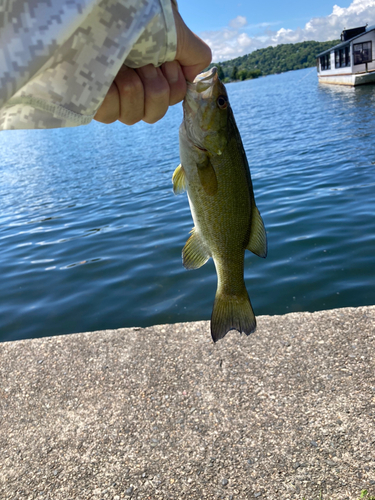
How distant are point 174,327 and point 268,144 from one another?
16.7 metres

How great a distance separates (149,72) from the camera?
1913 millimetres

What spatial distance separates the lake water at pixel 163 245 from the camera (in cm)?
637

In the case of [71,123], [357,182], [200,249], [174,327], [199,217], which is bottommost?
[357,182]

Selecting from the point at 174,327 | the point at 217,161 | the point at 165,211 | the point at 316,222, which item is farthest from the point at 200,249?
the point at 165,211

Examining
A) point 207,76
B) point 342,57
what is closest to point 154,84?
point 207,76

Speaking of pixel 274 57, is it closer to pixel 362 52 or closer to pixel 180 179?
pixel 362 52

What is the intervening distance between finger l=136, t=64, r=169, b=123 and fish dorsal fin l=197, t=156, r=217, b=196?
37 cm

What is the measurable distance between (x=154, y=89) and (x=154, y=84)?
0.02m

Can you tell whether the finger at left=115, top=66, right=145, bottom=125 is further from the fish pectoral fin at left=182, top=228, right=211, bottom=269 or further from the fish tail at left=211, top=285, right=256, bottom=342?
the fish tail at left=211, top=285, right=256, bottom=342

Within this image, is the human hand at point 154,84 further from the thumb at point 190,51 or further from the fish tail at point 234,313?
the fish tail at point 234,313

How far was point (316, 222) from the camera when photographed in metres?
8.73

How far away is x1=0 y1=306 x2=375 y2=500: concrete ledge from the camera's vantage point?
9.20 feet

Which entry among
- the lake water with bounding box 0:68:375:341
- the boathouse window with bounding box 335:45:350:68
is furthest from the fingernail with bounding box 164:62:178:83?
the boathouse window with bounding box 335:45:350:68

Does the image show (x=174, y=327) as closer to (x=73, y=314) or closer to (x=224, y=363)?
(x=224, y=363)
